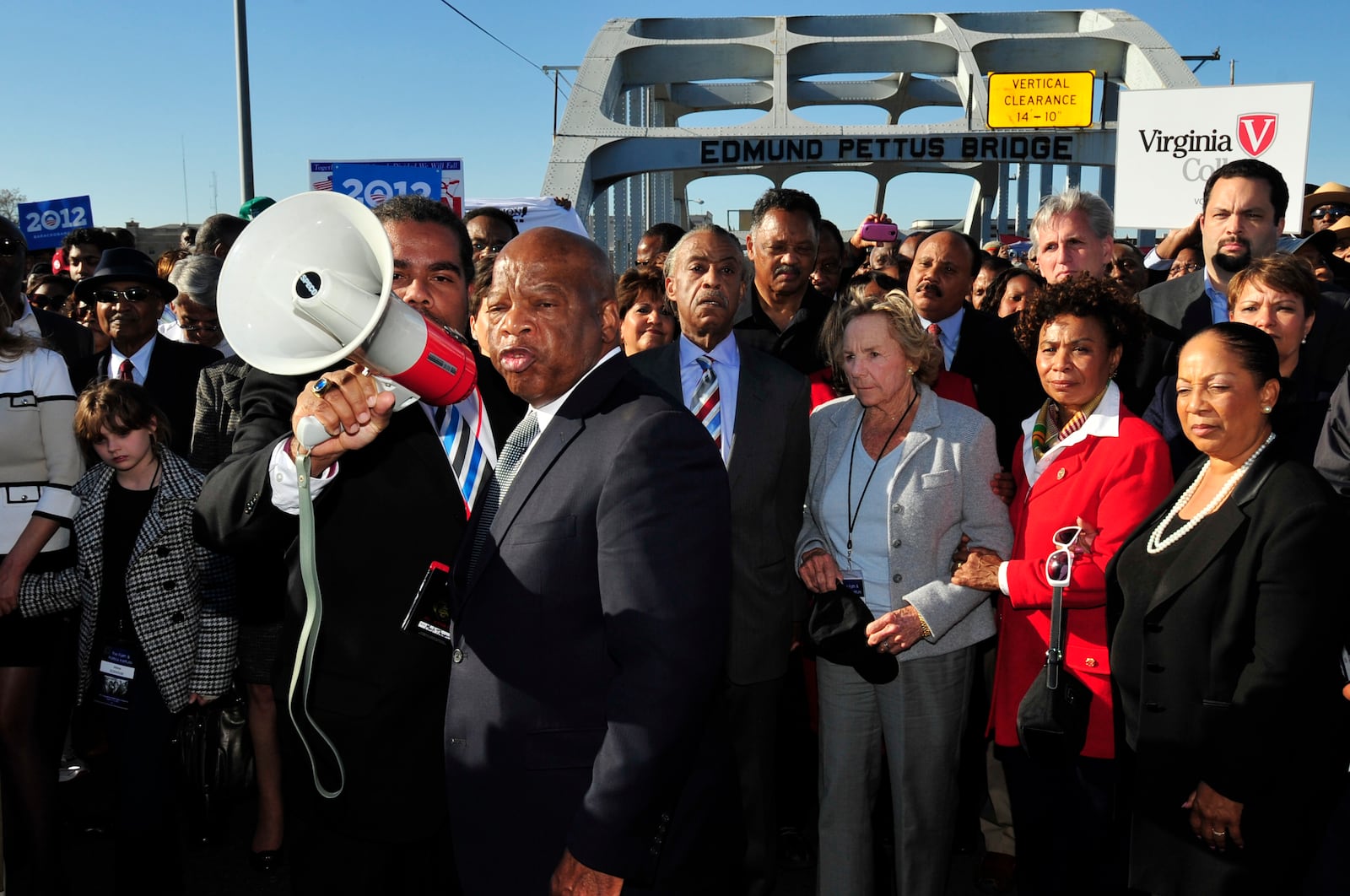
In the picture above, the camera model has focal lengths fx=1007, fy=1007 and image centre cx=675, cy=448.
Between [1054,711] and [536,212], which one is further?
[536,212]

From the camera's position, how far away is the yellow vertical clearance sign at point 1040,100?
2489 centimetres

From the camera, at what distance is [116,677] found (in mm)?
3436

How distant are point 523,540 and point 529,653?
0.21 metres

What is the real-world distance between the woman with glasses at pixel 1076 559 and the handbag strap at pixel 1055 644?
0.28 ft

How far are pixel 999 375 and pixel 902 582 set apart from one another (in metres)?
1.57

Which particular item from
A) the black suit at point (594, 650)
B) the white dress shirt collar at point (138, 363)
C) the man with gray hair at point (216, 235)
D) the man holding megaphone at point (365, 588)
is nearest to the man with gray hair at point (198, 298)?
the white dress shirt collar at point (138, 363)

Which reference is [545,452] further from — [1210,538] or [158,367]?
[158,367]

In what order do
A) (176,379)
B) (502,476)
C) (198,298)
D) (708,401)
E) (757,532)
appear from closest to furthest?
(502,476)
(757,532)
(708,401)
(176,379)
(198,298)

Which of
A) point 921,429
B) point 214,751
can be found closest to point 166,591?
point 214,751

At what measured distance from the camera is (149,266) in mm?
4844

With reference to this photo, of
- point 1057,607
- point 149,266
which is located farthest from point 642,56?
point 1057,607

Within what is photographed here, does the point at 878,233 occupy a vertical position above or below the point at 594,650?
above

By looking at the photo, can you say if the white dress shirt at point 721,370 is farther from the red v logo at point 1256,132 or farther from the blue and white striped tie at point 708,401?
the red v logo at point 1256,132

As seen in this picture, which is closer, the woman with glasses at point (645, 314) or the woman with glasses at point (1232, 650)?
the woman with glasses at point (1232, 650)
